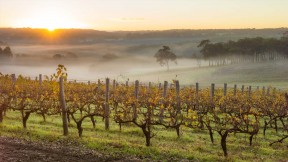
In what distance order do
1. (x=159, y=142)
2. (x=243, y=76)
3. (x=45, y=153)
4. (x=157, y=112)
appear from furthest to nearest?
(x=243, y=76)
(x=157, y=112)
(x=159, y=142)
(x=45, y=153)

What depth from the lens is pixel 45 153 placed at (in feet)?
63.3

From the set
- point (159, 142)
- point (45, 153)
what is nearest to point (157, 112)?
point (159, 142)

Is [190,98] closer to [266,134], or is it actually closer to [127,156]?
[266,134]

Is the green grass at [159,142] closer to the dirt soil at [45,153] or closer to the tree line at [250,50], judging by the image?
the dirt soil at [45,153]

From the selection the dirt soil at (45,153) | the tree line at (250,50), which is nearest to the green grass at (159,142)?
the dirt soil at (45,153)

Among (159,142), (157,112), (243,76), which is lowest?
(243,76)

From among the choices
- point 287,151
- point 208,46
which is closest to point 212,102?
point 287,151

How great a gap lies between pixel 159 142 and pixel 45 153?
7339mm

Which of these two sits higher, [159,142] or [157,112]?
[159,142]

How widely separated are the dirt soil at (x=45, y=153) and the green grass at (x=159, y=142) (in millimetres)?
739

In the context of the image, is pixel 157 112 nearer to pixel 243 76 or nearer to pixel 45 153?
pixel 45 153

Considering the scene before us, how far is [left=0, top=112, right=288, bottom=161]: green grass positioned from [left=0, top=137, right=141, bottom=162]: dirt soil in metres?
0.74

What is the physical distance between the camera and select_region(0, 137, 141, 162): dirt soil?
18.3m

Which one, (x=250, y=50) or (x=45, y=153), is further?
(x=250, y=50)
